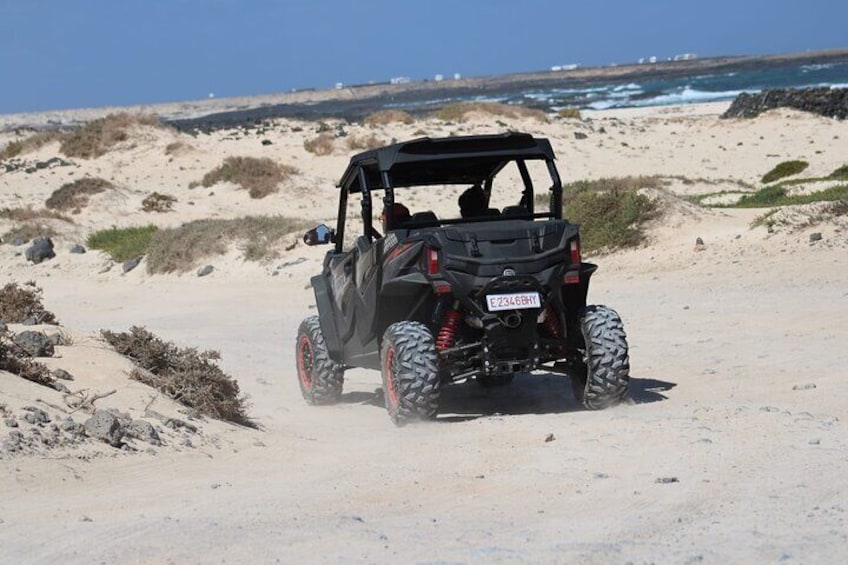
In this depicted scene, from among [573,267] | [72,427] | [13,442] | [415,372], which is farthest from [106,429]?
[573,267]

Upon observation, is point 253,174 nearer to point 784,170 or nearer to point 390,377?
point 784,170


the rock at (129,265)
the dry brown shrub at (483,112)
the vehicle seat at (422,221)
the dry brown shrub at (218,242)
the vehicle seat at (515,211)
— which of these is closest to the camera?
the vehicle seat at (422,221)

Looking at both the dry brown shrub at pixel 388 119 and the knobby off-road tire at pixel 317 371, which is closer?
the knobby off-road tire at pixel 317 371

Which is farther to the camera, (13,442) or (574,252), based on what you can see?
(574,252)

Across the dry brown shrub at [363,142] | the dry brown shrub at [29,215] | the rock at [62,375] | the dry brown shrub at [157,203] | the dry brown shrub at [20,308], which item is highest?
the rock at [62,375]

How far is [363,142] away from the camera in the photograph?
135ft

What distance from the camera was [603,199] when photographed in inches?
880

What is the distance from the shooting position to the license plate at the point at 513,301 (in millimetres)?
9211

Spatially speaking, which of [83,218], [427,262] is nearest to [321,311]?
[427,262]

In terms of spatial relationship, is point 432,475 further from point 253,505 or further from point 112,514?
point 112,514

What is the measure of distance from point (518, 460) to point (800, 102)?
150 feet

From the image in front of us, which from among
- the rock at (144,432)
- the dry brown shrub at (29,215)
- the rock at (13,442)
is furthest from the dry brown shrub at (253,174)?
the rock at (13,442)

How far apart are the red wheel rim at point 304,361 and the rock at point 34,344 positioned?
286 centimetres

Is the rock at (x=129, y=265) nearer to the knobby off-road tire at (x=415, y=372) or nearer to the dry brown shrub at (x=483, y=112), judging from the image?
the knobby off-road tire at (x=415, y=372)
